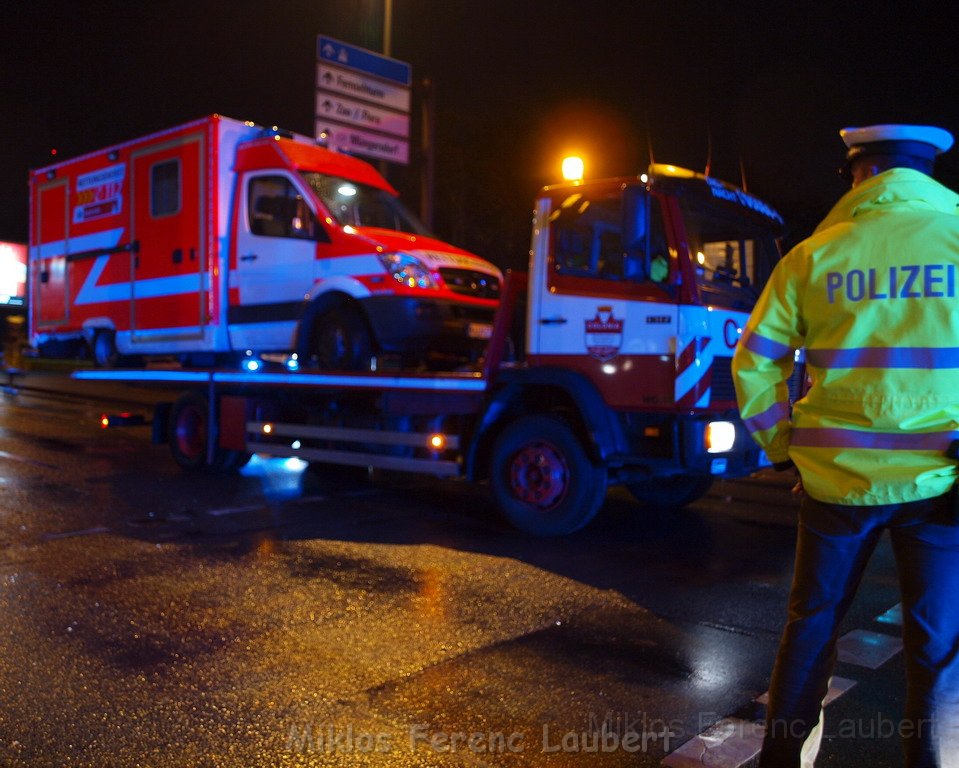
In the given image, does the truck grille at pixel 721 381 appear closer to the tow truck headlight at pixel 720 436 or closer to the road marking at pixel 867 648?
the tow truck headlight at pixel 720 436

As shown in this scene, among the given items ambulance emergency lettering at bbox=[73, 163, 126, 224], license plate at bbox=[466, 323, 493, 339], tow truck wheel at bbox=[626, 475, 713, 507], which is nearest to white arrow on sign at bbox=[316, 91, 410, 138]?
→ ambulance emergency lettering at bbox=[73, 163, 126, 224]

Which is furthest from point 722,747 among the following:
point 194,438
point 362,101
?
point 362,101

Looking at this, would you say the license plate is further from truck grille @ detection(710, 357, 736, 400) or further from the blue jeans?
the blue jeans

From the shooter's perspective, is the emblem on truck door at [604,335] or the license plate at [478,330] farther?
the license plate at [478,330]

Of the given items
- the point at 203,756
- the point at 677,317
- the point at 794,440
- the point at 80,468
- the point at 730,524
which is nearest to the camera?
the point at 794,440

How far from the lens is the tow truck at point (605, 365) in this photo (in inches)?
251

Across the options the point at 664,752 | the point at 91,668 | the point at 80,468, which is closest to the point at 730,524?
the point at 664,752

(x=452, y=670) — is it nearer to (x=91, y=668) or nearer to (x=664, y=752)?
(x=664, y=752)

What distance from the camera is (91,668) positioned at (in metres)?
4.14

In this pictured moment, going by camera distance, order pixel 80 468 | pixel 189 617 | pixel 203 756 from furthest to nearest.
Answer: pixel 80 468, pixel 189 617, pixel 203 756

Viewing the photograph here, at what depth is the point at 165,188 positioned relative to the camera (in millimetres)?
9750

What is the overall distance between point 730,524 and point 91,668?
207 inches

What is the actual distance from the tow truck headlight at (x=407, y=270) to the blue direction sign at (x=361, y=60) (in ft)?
22.5

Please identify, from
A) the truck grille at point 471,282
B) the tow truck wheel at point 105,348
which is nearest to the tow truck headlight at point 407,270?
the truck grille at point 471,282
